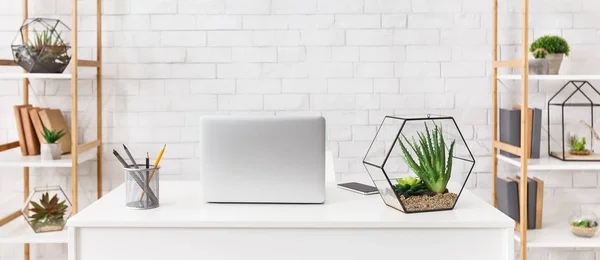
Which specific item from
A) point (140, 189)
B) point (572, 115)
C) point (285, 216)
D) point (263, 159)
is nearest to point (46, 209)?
point (140, 189)

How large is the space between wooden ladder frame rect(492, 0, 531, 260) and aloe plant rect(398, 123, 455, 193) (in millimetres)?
1086

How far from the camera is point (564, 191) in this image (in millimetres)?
3289

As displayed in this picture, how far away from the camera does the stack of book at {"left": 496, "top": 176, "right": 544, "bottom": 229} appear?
116 inches

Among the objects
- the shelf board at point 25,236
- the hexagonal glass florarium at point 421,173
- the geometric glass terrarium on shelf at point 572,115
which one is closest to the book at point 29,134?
the shelf board at point 25,236

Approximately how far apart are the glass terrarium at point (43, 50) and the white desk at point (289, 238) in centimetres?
147

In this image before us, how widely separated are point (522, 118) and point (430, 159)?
115cm

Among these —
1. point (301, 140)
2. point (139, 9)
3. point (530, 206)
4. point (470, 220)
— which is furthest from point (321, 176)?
point (139, 9)

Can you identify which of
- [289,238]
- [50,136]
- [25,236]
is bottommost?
[25,236]

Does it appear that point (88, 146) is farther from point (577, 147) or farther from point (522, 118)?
point (577, 147)

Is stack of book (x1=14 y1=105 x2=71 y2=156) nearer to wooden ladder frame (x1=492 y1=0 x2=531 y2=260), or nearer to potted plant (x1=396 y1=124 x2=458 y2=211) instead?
potted plant (x1=396 y1=124 x2=458 y2=211)

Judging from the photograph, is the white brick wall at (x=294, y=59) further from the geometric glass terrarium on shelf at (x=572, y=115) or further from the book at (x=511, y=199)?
the book at (x=511, y=199)

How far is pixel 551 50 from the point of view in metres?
2.93

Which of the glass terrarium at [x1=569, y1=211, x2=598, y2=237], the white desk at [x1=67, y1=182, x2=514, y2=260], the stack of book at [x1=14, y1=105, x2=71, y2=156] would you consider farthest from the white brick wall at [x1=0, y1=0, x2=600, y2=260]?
the white desk at [x1=67, y1=182, x2=514, y2=260]

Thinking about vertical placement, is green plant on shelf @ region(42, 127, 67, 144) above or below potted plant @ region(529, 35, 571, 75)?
below
